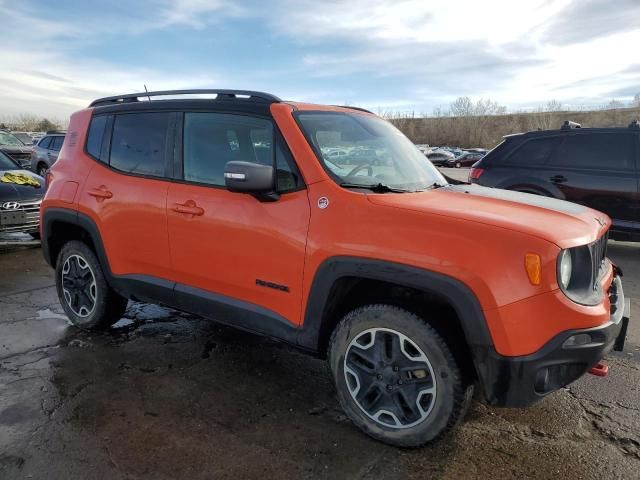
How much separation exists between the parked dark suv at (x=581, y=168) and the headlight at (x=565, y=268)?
5.02 meters

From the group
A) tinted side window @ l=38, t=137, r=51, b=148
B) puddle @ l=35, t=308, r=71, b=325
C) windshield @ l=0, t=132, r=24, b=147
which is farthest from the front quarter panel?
windshield @ l=0, t=132, r=24, b=147

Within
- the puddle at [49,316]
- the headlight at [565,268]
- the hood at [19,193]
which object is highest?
the headlight at [565,268]

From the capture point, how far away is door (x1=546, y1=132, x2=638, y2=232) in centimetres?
661

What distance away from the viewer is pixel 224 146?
3.28m

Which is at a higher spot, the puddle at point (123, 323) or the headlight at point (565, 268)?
the headlight at point (565, 268)

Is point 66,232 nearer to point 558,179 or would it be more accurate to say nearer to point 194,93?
point 194,93

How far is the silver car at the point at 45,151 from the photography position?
14.5 meters

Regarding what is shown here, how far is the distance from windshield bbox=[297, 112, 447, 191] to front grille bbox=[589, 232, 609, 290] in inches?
41.5

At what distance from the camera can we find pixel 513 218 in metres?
2.50

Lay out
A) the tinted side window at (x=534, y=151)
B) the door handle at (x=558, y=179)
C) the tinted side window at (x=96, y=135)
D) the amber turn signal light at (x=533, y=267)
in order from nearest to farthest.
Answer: the amber turn signal light at (x=533, y=267) → the tinted side window at (x=96, y=135) → the door handle at (x=558, y=179) → the tinted side window at (x=534, y=151)

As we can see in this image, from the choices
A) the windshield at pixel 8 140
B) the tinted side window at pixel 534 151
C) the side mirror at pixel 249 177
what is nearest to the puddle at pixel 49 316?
the side mirror at pixel 249 177

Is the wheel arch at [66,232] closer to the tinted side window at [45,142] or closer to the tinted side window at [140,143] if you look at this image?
the tinted side window at [140,143]

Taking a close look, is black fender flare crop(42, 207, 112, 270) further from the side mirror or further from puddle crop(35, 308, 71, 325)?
the side mirror

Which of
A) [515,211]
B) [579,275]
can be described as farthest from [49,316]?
[579,275]
